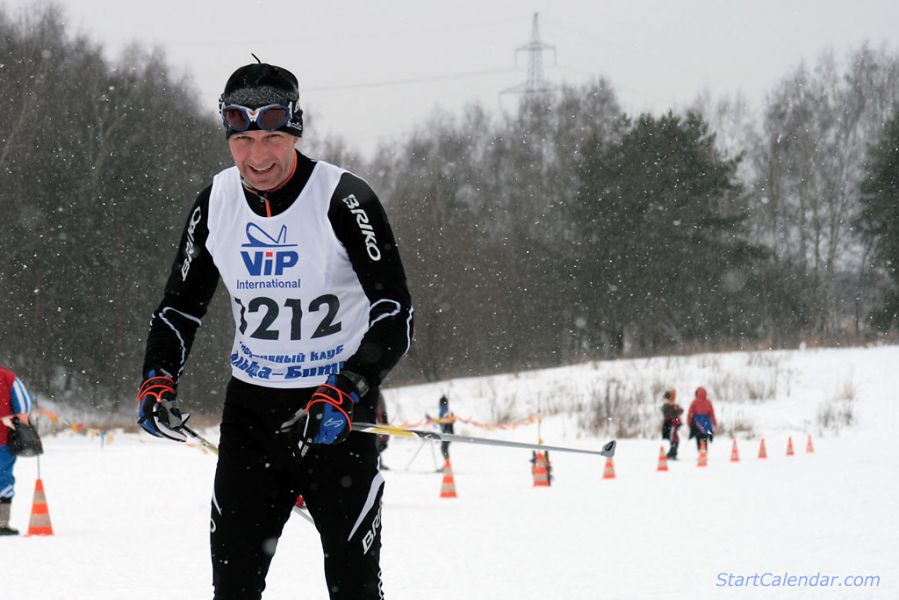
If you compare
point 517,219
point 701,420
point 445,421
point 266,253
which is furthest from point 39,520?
point 517,219

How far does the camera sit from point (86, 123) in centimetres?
4325

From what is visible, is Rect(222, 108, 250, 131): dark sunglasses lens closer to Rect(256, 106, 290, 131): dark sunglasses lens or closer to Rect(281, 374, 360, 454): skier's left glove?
Rect(256, 106, 290, 131): dark sunglasses lens

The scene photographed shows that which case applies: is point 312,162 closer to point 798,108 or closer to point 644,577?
point 644,577

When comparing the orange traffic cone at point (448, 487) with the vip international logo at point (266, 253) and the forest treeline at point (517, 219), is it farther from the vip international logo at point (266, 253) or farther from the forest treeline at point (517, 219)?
Answer: the forest treeline at point (517, 219)

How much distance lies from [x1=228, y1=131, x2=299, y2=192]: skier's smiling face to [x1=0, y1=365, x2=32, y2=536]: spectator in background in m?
7.32

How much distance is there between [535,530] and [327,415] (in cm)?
765

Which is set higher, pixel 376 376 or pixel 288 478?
pixel 376 376

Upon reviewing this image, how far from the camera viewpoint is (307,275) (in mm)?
3826

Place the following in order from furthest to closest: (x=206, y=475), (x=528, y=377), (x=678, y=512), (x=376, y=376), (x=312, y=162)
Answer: (x=528, y=377), (x=206, y=475), (x=678, y=512), (x=312, y=162), (x=376, y=376)

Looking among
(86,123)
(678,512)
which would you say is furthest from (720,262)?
(678,512)

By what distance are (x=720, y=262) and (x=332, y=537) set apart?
4997cm

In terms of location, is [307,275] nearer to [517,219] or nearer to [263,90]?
[263,90]

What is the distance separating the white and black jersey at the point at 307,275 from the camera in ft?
12.4

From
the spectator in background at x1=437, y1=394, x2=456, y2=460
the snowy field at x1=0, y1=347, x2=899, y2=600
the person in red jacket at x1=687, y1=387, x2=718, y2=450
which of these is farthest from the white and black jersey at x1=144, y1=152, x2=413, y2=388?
the person in red jacket at x1=687, y1=387, x2=718, y2=450
